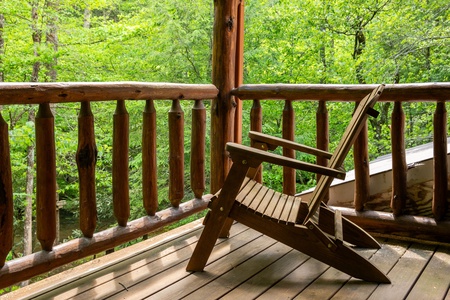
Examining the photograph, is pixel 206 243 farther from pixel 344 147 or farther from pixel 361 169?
pixel 361 169

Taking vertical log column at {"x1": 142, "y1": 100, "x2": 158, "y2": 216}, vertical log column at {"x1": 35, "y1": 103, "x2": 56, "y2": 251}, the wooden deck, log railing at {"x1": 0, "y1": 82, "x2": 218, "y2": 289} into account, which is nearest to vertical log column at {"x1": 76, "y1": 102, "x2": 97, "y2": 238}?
log railing at {"x1": 0, "y1": 82, "x2": 218, "y2": 289}

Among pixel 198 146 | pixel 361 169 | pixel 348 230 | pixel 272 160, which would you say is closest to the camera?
pixel 272 160

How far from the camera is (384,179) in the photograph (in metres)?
3.02

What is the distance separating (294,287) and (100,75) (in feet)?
23.6

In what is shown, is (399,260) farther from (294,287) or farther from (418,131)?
(418,131)

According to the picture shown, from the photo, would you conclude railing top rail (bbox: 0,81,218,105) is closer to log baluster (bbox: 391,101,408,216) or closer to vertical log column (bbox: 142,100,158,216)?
vertical log column (bbox: 142,100,158,216)

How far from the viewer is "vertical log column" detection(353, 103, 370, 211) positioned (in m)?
2.88

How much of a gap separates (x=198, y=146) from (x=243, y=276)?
1023mm

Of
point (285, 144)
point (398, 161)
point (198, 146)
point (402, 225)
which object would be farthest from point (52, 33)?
point (402, 225)

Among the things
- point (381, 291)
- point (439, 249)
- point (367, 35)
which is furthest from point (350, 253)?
point (367, 35)

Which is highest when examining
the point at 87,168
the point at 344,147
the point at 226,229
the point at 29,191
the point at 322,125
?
the point at 322,125

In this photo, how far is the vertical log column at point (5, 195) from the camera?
6.35 ft

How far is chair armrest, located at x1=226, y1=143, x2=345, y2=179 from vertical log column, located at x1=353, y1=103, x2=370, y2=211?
2.97ft

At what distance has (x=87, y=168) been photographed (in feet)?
7.59
